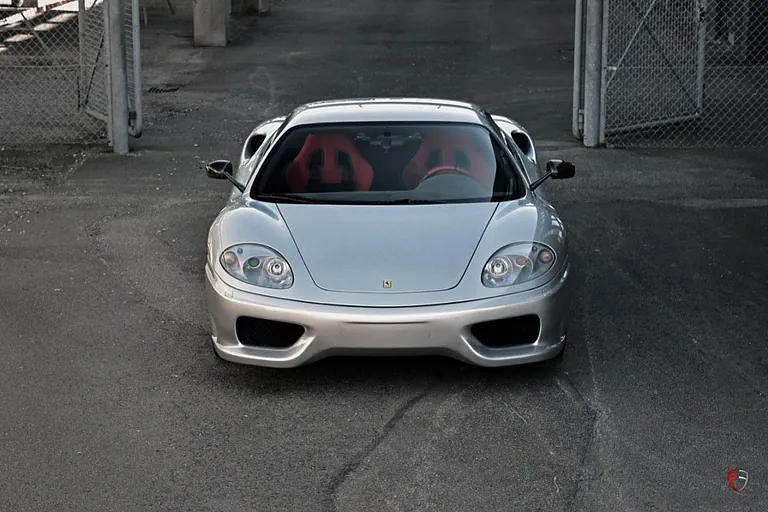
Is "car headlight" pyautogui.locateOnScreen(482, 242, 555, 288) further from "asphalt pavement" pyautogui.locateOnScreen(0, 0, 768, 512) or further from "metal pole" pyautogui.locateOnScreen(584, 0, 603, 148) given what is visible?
"metal pole" pyautogui.locateOnScreen(584, 0, 603, 148)

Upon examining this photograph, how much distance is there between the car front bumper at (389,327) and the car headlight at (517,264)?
0.34ft

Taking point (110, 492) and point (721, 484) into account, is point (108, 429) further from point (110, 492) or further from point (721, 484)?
point (721, 484)

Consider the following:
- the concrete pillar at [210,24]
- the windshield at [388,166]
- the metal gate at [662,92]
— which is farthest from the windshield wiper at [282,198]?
the concrete pillar at [210,24]

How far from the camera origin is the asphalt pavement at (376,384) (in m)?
5.23

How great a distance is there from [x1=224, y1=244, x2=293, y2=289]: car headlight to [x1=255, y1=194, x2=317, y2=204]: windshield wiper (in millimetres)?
597

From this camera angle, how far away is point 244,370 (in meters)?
6.79

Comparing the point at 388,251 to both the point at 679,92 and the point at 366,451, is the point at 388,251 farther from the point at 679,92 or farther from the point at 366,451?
the point at 679,92

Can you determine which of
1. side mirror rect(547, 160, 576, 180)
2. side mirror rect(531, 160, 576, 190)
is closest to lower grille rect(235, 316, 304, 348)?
side mirror rect(531, 160, 576, 190)

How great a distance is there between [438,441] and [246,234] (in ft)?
5.50

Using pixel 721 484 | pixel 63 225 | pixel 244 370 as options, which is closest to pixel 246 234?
pixel 244 370

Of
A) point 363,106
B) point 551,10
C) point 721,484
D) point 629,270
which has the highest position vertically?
point 363,106

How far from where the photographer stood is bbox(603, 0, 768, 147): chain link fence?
14344mm

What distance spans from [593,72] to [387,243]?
305 inches

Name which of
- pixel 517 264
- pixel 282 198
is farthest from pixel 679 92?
pixel 517 264
